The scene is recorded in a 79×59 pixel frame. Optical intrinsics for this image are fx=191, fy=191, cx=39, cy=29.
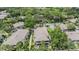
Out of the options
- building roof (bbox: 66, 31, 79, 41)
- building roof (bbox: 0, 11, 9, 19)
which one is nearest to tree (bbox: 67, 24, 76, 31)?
building roof (bbox: 66, 31, 79, 41)

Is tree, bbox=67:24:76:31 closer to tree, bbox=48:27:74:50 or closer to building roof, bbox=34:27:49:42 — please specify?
tree, bbox=48:27:74:50

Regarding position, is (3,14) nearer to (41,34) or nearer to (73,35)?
(41,34)

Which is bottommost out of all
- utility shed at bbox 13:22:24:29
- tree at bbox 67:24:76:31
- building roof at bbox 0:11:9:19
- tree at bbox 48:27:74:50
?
tree at bbox 48:27:74:50

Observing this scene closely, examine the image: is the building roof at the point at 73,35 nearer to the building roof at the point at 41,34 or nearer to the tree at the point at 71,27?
the tree at the point at 71,27

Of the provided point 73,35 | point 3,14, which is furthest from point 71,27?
point 3,14

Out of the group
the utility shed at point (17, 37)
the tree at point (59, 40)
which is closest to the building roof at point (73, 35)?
the tree at point (59, 40)

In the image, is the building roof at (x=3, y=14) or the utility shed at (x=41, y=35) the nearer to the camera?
the utility shed at (x=41, y=35)
